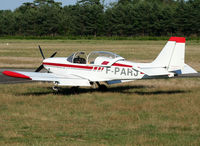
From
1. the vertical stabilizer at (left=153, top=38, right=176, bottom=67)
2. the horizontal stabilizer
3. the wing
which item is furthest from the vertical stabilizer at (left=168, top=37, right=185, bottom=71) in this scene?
the wing

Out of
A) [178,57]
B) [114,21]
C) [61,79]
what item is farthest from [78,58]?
[114,21]

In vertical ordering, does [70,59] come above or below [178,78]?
above

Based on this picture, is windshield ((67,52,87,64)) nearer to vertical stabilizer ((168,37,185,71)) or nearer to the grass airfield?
the grass airfield

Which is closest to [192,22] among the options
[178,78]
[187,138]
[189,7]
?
[189,7]

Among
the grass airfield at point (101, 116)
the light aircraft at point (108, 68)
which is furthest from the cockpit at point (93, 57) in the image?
the grass airfield at point (101, 116)

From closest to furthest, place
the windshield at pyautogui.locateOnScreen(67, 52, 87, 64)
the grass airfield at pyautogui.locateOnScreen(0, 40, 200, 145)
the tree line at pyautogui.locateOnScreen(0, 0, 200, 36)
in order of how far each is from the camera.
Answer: the grass airfield at pyautogui.locateOnScreen(0, 40, 200, 145), the windshield at pyautogui.locateOnScreen(67, 52, 87, 64), the tree line at pyautogui.locateOnScreen(0, 0, 200, 36)

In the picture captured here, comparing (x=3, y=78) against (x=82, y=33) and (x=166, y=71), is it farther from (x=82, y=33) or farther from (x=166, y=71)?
(x=82, y=33)

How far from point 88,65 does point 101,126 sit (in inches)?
229

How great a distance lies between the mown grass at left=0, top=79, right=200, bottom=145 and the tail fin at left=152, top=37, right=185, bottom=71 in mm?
1218

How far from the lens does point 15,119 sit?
34.4ft

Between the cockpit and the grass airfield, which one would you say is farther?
the cockpit

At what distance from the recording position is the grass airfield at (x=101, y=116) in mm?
8234

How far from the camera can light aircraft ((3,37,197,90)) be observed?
13.7m

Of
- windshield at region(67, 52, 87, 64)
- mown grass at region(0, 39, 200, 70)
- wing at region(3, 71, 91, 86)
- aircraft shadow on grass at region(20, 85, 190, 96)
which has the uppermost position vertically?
windshield at region(67, 52, 87, 64)
